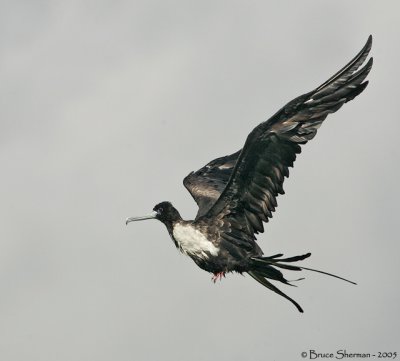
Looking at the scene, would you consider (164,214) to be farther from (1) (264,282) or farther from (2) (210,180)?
(2) (210,180)

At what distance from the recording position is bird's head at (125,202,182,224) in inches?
1179

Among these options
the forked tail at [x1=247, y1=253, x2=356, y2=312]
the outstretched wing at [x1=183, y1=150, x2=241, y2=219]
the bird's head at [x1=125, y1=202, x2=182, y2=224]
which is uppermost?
the outstretched wing at [x1=183, y1=150, x2=241, y2=219]

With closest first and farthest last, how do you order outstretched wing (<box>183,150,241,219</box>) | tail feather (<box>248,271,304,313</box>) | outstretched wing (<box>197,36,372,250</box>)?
outstretched wing (<box>197,36,372,250</box>), tail feather (<box>248,271,304,313</box>), outstretched wing (<box>183,150,241,219</box>)

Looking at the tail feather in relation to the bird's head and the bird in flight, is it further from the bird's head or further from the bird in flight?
the bird's head

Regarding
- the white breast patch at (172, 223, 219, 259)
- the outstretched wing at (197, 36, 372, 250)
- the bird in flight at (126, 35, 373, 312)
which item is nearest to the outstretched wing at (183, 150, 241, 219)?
the bird in flight at (126, 35, 373, 312)

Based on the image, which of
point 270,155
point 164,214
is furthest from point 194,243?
point 270,155

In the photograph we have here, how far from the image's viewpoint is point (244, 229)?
29.3 metres

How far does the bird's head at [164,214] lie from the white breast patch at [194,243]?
1.69ft

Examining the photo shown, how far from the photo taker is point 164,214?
1182 inches

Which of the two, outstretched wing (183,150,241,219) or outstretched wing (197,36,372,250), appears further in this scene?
outstretched wing (183,150,241,219)

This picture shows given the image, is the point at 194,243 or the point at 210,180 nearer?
the point at 194,243

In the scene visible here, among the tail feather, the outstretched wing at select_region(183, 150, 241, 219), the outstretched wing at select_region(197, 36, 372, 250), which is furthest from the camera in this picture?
the outstretched wing at select_region(183, 150, 241, 219)

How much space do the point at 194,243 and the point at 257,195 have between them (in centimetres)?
157

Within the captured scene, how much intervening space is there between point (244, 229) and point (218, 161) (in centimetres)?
514
